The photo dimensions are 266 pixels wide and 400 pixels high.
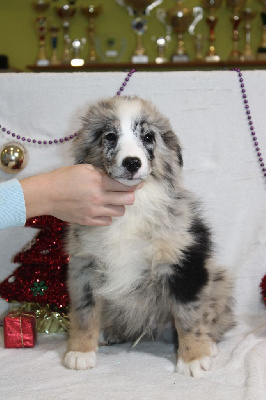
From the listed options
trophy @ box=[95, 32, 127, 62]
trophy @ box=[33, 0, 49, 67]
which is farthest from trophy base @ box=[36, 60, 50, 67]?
trophy @ box=[95, 32, 127, 62]

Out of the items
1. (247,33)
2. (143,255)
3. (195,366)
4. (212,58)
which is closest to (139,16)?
(212,58)

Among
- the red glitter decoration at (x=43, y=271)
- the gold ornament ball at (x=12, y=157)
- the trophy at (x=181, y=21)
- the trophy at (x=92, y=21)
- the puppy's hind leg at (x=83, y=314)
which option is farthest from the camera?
the trophy at (x=92, y=21)

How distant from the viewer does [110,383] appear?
1605 millimetres

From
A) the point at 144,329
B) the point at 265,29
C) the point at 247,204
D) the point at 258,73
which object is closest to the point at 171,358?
the point at 144,329

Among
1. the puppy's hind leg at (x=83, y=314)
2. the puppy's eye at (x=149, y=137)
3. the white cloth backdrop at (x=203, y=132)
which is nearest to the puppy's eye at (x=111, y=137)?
the puppy's eye at (x=149, y=137)

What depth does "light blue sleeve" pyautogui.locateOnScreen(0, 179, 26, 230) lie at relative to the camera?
1.58 meters

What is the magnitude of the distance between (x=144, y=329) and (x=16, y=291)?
1.81 ft

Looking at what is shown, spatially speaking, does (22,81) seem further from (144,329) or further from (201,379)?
(201,379)

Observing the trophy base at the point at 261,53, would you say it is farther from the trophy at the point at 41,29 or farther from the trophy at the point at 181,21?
the trophy at the point at 41,29

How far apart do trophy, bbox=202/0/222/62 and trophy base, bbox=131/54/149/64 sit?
0.62m

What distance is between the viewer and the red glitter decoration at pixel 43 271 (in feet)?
7.00

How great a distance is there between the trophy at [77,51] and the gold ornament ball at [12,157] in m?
3.40

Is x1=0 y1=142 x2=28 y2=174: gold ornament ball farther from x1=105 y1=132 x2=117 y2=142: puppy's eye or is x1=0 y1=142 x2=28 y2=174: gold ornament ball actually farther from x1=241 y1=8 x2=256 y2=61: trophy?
x1=241 y1=8 x2=256 y2=61: trophy

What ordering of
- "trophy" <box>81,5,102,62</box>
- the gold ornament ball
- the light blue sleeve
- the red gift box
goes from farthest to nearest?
"trophy" <box>81,5,102,62</box>, the gold ornament ball, the red gift box, the light blue sleeve
